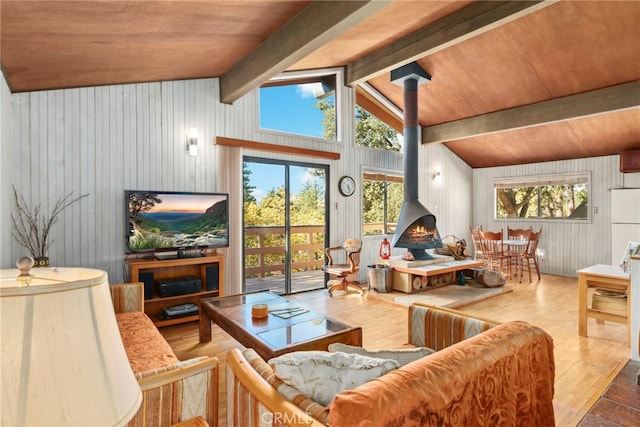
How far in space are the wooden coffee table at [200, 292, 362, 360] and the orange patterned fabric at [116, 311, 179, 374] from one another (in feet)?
1.48

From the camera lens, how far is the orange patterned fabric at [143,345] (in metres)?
1.99

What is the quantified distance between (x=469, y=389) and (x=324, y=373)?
0.53m

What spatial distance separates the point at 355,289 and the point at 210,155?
9.29 feet

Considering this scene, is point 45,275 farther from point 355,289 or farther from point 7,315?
point 355,289

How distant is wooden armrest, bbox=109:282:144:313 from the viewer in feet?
9.48

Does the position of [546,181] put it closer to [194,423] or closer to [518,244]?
[518,244]

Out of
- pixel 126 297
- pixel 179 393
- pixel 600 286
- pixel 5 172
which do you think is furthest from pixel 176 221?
pixel 600 286

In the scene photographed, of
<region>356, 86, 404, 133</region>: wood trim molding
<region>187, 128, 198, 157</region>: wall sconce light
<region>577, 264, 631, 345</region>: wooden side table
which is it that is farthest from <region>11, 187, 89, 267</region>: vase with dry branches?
<region>577, 264, 631, 345</region>: wooden side table

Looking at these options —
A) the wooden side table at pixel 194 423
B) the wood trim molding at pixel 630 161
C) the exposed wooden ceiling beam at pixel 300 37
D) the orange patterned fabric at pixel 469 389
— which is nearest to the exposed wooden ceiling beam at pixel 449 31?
the exposed wooden ceiling beam at pixel 300 37

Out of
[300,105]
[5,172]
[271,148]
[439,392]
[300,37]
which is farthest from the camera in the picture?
[300,105]

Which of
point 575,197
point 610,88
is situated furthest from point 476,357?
point 575,197

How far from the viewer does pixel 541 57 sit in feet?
14.3

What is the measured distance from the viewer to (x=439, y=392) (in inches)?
44.7

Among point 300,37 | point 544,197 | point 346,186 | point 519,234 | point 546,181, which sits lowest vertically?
point 519,234
